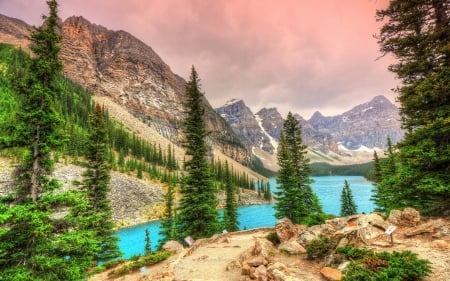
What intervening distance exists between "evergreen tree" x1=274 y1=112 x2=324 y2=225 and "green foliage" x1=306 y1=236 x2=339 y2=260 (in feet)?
52.1

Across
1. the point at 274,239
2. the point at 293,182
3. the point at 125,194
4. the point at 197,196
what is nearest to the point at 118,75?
the point at 125,194

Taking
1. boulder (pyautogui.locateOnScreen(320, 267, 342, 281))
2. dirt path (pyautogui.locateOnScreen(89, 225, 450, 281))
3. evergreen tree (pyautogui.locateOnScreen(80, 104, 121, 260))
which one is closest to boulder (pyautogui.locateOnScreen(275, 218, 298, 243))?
dirt path (pyautogui.locateOnScreen(89, 225, 450, 281))

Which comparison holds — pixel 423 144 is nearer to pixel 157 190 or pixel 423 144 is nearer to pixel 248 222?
pixel 248 222

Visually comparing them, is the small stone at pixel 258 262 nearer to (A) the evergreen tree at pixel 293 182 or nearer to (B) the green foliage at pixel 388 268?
(B) the green foliage at pixel 388 268

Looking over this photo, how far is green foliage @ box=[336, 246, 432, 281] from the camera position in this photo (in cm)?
578

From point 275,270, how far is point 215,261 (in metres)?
5.06

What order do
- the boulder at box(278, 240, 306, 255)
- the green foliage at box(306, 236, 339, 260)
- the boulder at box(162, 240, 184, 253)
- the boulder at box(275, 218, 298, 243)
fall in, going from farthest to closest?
the boulder at box(162, 240, 184, 253), the boulder at box(275, 218, 298, 243), the boulder at box(278, 240, 306, 255), the green foliage at box(306, 236, 339, 260)

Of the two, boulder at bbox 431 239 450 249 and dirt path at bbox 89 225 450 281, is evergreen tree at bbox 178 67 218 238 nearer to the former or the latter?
dirt path at bbox 89 225 450 281

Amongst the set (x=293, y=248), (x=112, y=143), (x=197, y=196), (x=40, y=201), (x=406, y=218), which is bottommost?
(x=293, y=248)

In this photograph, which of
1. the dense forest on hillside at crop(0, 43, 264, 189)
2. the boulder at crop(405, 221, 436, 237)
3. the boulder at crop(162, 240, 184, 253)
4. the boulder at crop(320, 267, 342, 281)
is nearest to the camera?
the boulder at crop(320, 267, 342, 281)

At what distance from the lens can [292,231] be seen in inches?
544

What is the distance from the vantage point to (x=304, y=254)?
1060 centimetres

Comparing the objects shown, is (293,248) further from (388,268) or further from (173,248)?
(173,248)

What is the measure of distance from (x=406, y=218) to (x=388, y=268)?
232 inches
